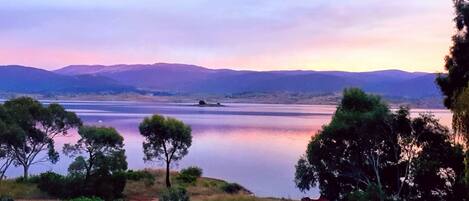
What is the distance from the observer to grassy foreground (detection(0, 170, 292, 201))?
4064 centimetres

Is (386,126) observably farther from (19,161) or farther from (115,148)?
(19,161)

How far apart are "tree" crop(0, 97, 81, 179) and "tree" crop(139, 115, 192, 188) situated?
21.0 ft

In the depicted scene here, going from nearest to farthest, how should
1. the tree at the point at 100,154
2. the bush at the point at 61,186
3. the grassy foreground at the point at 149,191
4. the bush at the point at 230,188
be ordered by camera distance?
the grassy foreground at the point at 149,191 < the bush at the point at 61,186 < the tree at the point at 100,154 < the bush at the point at 230,188

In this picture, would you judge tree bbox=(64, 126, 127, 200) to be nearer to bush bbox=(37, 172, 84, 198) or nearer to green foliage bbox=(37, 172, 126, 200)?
green foliage bbox=(37, 172, 126, 200)

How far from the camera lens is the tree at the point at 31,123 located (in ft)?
158

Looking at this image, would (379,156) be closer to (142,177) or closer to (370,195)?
(370,195)

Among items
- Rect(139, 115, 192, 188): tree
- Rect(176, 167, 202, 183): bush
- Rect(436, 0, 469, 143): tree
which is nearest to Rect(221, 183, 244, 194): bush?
Rect(176, 167, 202, 183): bush

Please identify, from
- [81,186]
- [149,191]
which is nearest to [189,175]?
[149,191]

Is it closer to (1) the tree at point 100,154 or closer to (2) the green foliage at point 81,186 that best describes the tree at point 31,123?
(1) the tree at point 100,154

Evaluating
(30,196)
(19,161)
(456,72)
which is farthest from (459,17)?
(19,161)

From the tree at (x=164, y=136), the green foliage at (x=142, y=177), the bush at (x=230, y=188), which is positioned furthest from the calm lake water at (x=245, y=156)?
the green foliage at (x=142, y=177)

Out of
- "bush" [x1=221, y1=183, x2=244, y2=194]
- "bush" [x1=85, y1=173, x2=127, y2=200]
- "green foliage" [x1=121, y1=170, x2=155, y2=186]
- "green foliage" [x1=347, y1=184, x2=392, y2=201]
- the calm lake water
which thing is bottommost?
the calm lake water

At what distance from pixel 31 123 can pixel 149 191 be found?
40.2 ft

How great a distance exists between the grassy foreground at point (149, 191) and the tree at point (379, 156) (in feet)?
16.3
